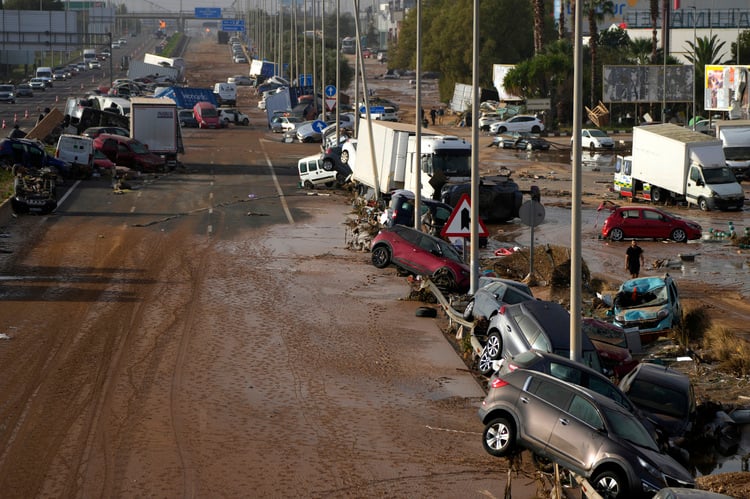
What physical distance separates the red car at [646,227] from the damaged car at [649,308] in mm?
A: 11383

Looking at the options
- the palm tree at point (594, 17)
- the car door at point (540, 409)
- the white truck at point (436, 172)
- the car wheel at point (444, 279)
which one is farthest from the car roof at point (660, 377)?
the palm tree at point (594, 17)

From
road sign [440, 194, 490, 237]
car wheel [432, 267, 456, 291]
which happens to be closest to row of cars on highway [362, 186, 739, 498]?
road sign [440, 194, 490, 237]

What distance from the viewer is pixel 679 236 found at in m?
36.7

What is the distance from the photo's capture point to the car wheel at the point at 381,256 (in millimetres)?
30594

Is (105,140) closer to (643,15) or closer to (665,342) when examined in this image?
(665,342)

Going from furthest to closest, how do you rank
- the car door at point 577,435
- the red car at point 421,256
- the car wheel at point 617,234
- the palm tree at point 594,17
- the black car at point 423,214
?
1. the palm tree at point 594,17
2. the car wheel at point 617,234
3. the black car at point 423,214
4. the red car at point 421,256
5. the car door at point 577,435

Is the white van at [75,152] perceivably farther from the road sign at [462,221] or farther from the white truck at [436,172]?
the road sign at [462,221]

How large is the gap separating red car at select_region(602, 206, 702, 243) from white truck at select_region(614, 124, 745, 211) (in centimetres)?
682

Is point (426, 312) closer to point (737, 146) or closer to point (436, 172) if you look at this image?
point (436, 172)

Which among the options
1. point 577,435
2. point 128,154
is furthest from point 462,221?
point 128,154

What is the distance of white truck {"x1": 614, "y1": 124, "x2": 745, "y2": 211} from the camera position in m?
43.2

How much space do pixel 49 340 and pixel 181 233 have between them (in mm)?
14328

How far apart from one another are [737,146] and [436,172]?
62.8 ft

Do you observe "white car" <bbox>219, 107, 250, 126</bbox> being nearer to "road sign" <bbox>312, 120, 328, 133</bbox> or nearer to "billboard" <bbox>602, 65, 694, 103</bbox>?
"road sign" <bbox>312, 120, 328, 133</bbox>
